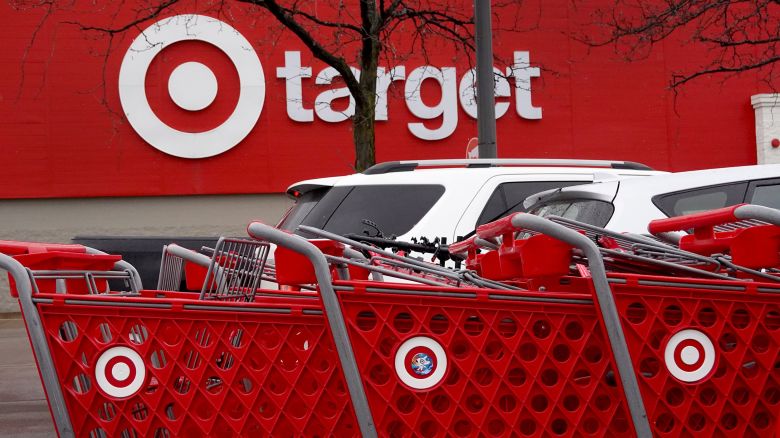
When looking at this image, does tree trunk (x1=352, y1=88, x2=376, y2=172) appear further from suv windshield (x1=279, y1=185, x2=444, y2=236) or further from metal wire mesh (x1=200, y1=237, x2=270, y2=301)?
metal wire mesh (x1=200, y1=237, x2=270, y2=301)

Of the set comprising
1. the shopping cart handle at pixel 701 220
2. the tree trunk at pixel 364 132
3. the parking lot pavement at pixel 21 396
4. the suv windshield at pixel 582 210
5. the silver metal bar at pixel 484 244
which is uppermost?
the tree trunk at pixel 364 132

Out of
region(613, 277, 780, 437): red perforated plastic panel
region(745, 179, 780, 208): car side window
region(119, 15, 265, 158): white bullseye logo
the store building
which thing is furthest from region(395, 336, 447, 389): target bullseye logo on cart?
region(119, 15, 265, 158): white bullseye logo

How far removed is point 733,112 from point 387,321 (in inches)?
731

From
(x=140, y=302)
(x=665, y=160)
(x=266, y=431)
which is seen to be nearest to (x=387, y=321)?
(x=266, y=431)

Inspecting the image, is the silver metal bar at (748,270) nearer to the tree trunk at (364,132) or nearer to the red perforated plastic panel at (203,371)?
the red perforated plastic panel at (203,371)

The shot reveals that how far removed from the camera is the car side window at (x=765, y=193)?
20.4 feet

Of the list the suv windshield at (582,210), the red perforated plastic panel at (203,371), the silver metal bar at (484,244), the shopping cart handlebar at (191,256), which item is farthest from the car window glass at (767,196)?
the red perforated plastic panel at (203,371)

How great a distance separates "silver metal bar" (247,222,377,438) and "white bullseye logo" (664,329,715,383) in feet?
3.31

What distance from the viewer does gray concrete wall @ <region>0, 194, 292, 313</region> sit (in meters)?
19.1

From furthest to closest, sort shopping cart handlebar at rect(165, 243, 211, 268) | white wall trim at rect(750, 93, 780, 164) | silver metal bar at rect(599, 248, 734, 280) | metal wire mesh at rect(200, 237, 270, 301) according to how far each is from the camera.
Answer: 1. white wall trim at rect(750, 93, 780, 164)
2. shopping cart handlebar at rect(165, 243, 211, 268)
3. metal wire mesh at rect(200, 237, 270, 301)
4. silver metal bar at rect(599, 248, 734, 280)

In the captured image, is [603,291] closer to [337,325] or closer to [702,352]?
[702,352]

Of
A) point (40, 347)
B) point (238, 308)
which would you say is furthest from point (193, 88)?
point (238, 308)

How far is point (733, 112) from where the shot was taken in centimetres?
2080

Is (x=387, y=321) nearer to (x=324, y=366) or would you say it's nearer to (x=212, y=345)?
(x=324, y=366)
